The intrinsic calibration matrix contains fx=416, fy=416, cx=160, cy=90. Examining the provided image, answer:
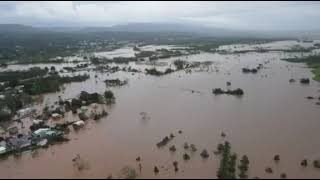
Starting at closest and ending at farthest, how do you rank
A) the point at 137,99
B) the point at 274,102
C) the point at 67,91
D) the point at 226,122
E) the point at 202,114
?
the point at 226,122, the point at 202,114, the point at 274,102, the point at 137,99, the point at 67,91

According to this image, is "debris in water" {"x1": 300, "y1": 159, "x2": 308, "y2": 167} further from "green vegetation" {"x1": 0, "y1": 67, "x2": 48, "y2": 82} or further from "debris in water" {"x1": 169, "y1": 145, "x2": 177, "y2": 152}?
"green vegetation" {"x1": 0, "y1": 67, "x2": 48, "y2": 82}

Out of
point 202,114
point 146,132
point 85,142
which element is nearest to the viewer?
point 85,142

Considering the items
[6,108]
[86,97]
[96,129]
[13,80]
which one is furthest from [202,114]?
[13,80]

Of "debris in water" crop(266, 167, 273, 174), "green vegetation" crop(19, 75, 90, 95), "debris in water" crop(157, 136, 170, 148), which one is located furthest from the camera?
"green vegetation" crop(19, 75, 90, 95)

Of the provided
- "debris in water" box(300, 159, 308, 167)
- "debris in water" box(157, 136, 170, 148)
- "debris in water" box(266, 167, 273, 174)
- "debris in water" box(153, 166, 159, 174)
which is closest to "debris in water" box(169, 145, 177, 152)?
"debris in water" box(157, 136, 170, 148)

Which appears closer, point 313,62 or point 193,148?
point 193,148

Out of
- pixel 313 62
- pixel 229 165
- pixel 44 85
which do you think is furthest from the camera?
pixel 313 62

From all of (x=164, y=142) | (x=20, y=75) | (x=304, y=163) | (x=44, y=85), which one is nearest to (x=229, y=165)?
(x=304, y=163)

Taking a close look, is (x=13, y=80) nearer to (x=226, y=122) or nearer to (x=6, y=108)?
(x=6, y=108)

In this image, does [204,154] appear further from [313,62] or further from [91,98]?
[313,62]
